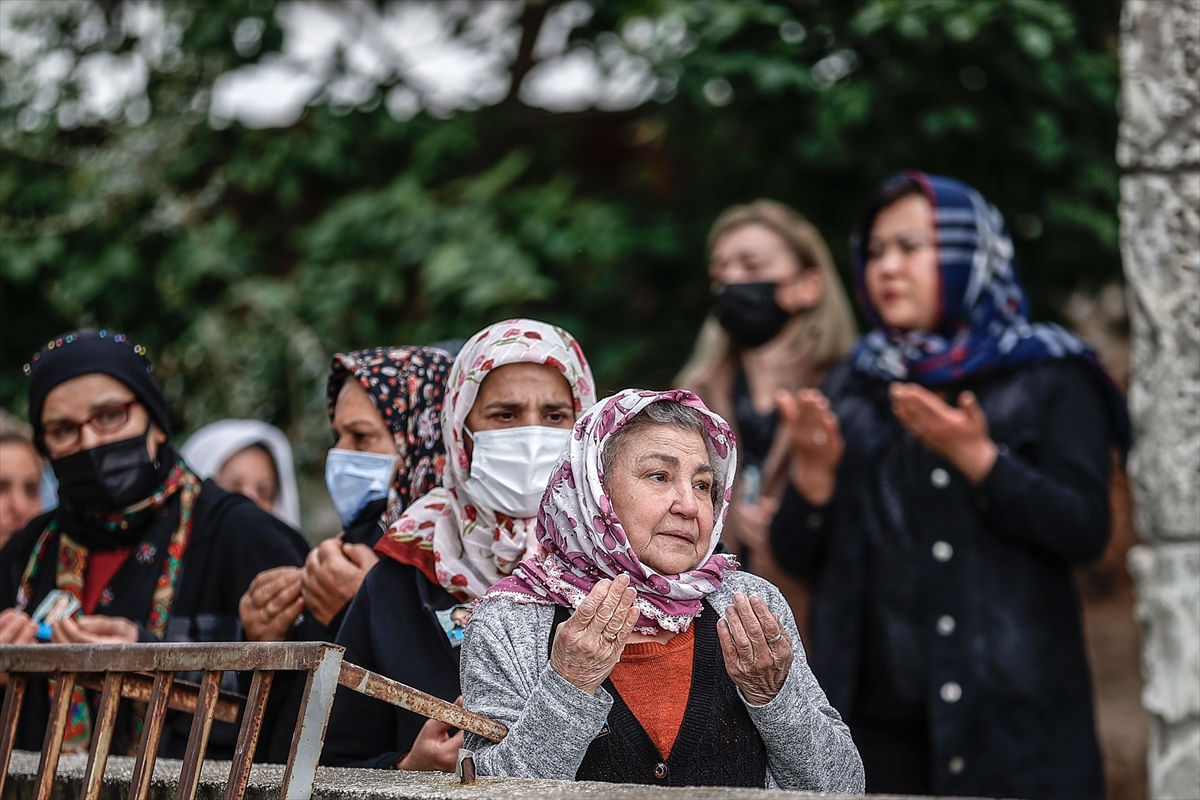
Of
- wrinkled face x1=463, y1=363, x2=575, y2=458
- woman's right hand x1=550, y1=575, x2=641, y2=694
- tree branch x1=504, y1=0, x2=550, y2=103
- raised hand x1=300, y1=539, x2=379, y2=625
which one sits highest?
tree branch x1=504, y1=0, x2=550, y2=103

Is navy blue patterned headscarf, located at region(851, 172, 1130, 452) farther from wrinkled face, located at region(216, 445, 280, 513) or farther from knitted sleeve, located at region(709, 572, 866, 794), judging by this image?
wrinkled face, located at region(216, 445, 280, 513)

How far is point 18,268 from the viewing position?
6.73 metres

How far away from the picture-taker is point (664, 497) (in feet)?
8.07

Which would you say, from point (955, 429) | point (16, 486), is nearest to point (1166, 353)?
point (955, 429)

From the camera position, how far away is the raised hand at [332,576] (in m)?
3.19

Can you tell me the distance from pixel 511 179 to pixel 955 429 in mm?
2912

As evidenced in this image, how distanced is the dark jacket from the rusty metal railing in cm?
33

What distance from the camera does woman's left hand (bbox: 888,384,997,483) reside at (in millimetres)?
3754

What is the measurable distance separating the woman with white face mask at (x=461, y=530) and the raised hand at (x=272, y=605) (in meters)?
0.35

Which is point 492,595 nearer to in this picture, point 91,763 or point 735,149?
point 91,763

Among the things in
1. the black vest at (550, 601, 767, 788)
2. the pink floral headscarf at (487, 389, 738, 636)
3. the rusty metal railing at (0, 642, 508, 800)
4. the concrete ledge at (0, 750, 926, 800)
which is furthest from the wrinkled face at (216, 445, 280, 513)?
the black vest at (550, 601, 767, 788)

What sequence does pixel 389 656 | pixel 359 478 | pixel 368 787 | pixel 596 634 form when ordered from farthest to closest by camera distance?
pixel 359 478 < pixel 389 656 < pixel 368 787 < pixel 596 634

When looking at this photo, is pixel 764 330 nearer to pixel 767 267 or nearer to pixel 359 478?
pixel 767 267

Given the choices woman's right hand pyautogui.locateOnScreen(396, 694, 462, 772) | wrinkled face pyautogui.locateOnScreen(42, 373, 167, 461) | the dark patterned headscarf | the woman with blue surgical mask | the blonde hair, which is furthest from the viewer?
the blonde hair
